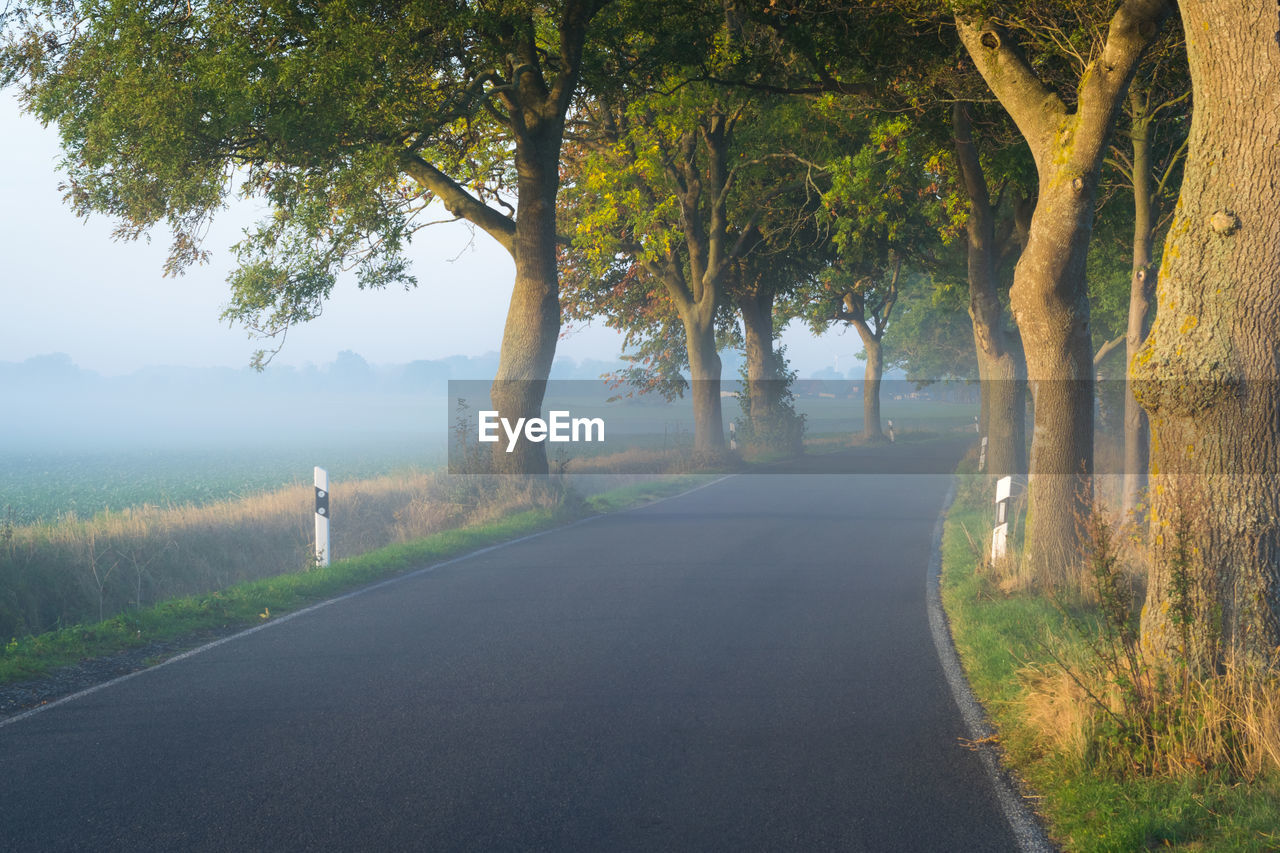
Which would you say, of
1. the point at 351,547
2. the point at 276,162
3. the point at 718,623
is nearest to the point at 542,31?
the point at 276,162

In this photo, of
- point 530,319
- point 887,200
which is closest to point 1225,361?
point 530,319

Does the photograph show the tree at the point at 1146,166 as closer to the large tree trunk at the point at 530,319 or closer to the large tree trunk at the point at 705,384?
the large tree trunk at the point at 530,319

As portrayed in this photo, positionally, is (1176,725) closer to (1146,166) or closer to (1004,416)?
(1146,166)

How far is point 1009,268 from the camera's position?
26938mm

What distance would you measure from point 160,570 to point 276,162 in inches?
249

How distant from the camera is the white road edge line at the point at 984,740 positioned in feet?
15.7

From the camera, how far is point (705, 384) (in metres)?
30.3

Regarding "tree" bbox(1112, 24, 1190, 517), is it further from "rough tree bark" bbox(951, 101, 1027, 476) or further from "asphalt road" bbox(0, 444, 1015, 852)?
"asphalt road" bbox(0, 444, 1015, 852)

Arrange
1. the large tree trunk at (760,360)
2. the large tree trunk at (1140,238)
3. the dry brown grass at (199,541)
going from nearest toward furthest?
the dry brown grass at (199,541), the large tree trunk at (1140,238), the large tree trunk at (760,360)

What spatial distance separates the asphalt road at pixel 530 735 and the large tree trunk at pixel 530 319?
795cm

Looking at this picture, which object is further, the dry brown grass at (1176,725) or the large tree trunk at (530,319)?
the large tree trunk at (530,319)

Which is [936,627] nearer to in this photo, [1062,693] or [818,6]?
[1062,693]

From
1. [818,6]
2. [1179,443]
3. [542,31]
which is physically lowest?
[1179,443]

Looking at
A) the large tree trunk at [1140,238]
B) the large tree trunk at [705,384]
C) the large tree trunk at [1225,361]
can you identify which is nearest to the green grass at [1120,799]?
the large tree trunk at [1225,361]
